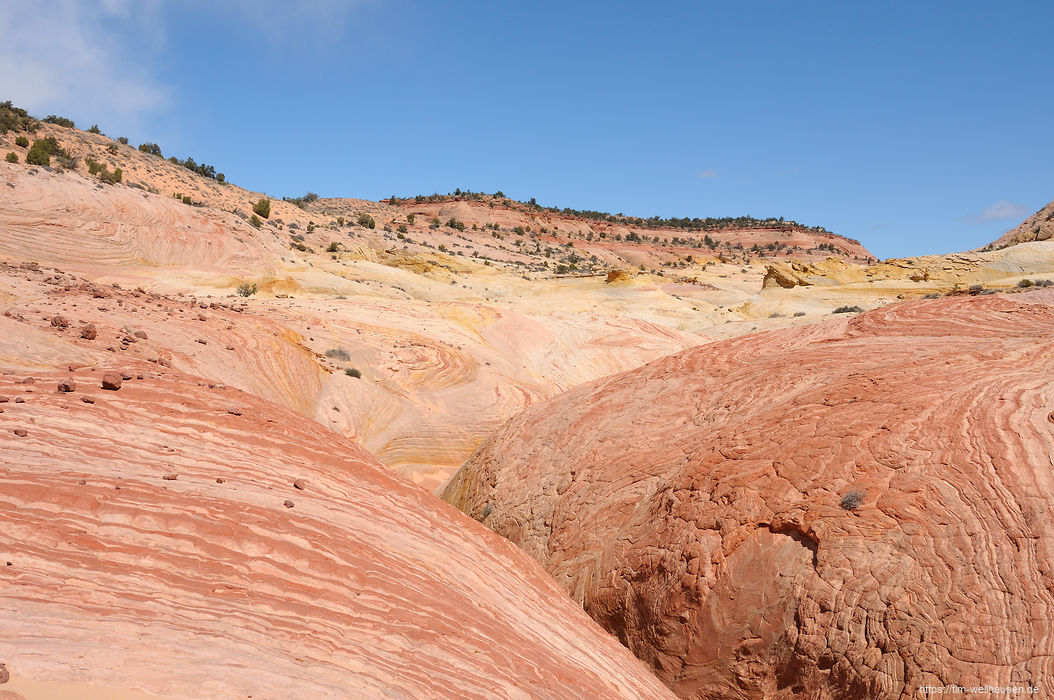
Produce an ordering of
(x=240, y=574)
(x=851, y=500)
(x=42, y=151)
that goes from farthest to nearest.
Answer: (x=42, y=151)
(x=851, y=500)
(x=240, y=574)

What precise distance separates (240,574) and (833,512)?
4.59m

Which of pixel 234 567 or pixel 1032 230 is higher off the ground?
pixel 1032 230

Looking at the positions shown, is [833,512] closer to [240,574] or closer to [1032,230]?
[240,574]

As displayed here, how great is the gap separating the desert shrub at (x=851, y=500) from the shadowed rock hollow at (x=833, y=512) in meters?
0.02

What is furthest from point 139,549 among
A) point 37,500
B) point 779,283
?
point 779,283

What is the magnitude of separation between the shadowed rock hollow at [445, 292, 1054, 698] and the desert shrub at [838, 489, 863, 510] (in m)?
0.02

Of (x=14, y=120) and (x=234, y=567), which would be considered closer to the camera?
(x=234, y=567)

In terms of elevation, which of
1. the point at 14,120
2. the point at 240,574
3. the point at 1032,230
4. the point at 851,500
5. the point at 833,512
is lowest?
the point at 240,574

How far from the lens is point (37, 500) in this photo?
4328 mm

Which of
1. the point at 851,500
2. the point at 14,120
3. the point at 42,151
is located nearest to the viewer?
the point at 851,500

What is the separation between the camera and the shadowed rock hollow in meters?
4.63

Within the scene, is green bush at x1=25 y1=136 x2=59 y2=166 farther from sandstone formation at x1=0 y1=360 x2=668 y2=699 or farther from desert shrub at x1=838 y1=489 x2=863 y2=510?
desert shrub at x1=838 y1=489 x2=863 y2=510

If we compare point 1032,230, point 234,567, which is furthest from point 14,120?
point 1032,230

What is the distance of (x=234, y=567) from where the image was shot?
4336mm
